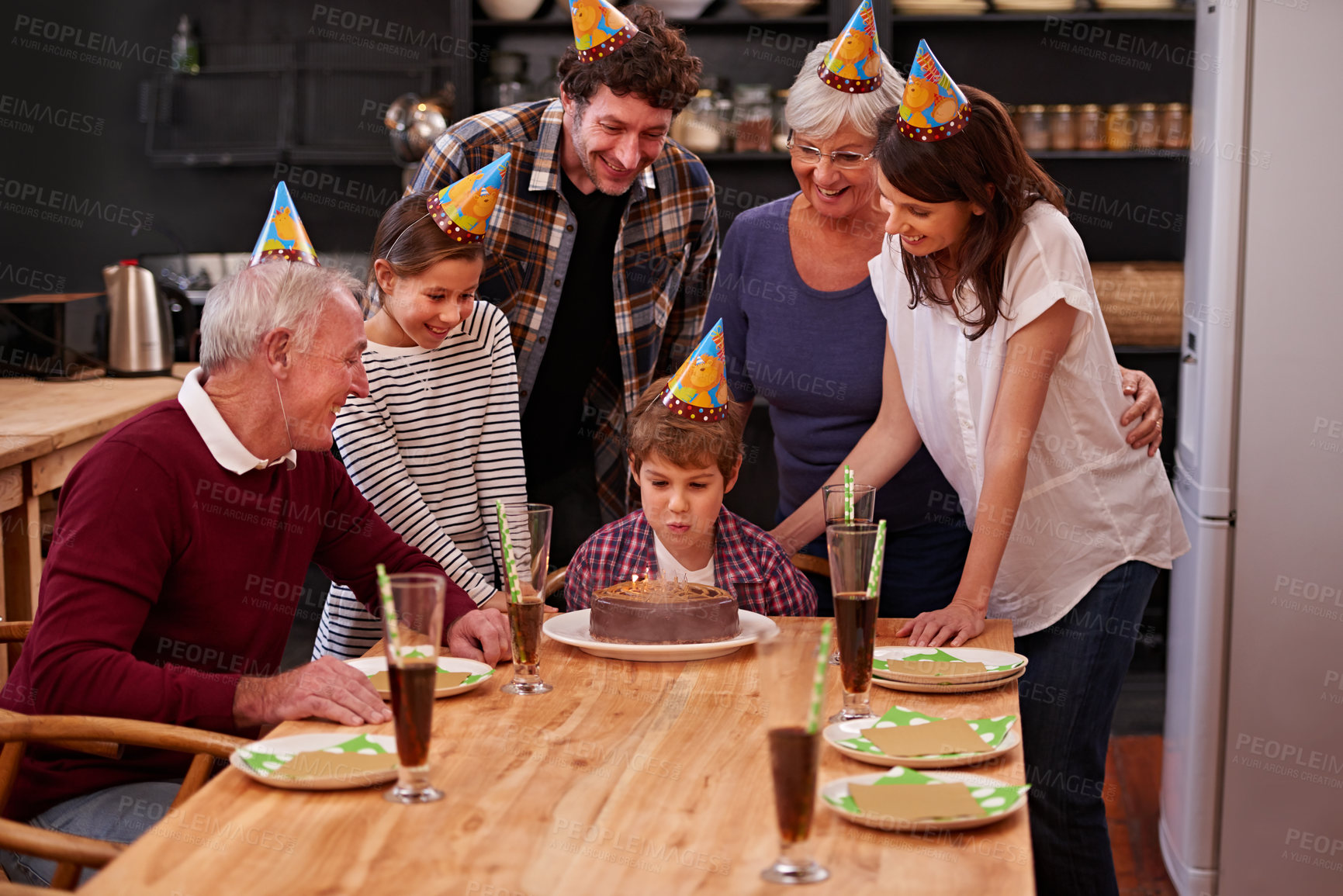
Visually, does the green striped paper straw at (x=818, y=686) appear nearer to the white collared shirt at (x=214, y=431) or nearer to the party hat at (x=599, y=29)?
the white collared shirt at (x=214, y=431)

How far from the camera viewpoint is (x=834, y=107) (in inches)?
82.1

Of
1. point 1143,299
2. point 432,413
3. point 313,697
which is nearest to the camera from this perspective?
point 313,697

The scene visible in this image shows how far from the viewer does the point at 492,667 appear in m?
1.61

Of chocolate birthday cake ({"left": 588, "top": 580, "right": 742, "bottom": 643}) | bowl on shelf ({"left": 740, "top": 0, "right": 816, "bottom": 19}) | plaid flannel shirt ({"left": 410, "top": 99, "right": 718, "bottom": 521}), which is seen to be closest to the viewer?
chocolate birthday cake ({"left": 588, "top": 580, "right": 742, "bottom": 643})

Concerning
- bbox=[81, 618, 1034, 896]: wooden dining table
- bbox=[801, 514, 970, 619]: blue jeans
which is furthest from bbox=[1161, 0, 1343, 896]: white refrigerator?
bbox=[81, 618, 1034, 896]: wooden dining table

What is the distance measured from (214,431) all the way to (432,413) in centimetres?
56

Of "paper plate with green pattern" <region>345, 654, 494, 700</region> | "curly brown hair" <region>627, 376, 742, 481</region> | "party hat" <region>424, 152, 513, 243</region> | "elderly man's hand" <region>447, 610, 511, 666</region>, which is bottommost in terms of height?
"paper plate with green pattern" <region>345, 654, 494, 700</region>

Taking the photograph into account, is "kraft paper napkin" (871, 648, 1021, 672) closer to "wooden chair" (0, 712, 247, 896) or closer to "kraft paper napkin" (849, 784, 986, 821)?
"kraft paper napkin" (849, 784, 986, 821)

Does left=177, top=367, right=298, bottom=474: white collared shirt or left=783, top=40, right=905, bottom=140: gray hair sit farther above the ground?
left=783, top=40, right=905, bottom=140: gray hair

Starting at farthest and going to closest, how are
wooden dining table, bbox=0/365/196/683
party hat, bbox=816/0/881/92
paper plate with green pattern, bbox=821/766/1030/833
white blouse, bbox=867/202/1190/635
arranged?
wooden dining table, bbox=0/365/196/683 < party hat, bbox=816/0/881/92 < white blouse, bbox=867/202/1190/635 < paper plate with green pattern, bbox=821/766/1030/833

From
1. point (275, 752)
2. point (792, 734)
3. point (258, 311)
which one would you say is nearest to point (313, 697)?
point (275, 752)

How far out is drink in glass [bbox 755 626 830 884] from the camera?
38.4 inches

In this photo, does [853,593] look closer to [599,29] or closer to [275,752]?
[275,752]

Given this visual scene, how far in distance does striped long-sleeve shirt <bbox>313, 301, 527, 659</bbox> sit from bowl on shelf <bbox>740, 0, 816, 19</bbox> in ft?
7.30
